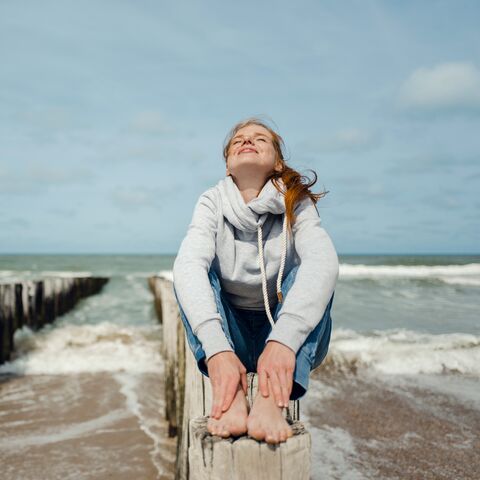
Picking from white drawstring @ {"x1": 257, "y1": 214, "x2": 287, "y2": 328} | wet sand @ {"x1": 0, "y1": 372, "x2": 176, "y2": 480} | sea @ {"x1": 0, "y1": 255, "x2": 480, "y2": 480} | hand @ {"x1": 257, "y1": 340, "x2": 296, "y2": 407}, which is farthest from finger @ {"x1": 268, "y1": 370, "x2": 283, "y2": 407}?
wet sand @ {"x1": 0, "y1": 372, "x2": 176, "y2": 480}

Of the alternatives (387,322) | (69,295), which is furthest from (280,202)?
(69,295)

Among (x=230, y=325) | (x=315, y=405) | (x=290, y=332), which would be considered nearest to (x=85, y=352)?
(x=315, y=405)

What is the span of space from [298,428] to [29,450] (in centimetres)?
298

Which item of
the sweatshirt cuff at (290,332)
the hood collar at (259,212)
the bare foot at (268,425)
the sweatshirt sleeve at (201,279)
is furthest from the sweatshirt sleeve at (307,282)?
the bare foot at (268,425)

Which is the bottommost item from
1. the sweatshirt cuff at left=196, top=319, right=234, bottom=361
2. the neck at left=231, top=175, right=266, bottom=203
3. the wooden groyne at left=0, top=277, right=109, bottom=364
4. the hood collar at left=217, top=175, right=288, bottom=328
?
the wooden groyne at left=0, top=277, right=109, bottom=364

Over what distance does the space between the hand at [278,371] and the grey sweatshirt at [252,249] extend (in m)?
0.35

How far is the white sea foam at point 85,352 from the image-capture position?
6562 millimetres

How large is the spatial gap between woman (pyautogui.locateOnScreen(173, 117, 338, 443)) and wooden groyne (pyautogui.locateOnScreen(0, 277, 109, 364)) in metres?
5.47

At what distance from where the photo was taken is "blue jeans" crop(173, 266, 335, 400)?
1.94 meters

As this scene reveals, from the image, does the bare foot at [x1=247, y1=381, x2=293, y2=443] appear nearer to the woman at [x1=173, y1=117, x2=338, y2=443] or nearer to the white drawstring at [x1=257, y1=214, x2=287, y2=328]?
the woman at [x1=173, y1=117, x2=338, y2=443]

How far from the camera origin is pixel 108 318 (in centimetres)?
1251

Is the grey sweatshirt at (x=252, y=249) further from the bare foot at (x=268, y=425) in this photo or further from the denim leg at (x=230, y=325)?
the bare foot at (x=268, y=425)

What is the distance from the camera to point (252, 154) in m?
2.67

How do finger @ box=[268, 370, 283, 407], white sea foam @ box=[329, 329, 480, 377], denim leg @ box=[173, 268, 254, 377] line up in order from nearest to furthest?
finger @ box=[268, 370, 283, 407] < denim leg @ box=[173, 268, 254, 377] < white sea foam @ box=[329, 329, 480, 377]
